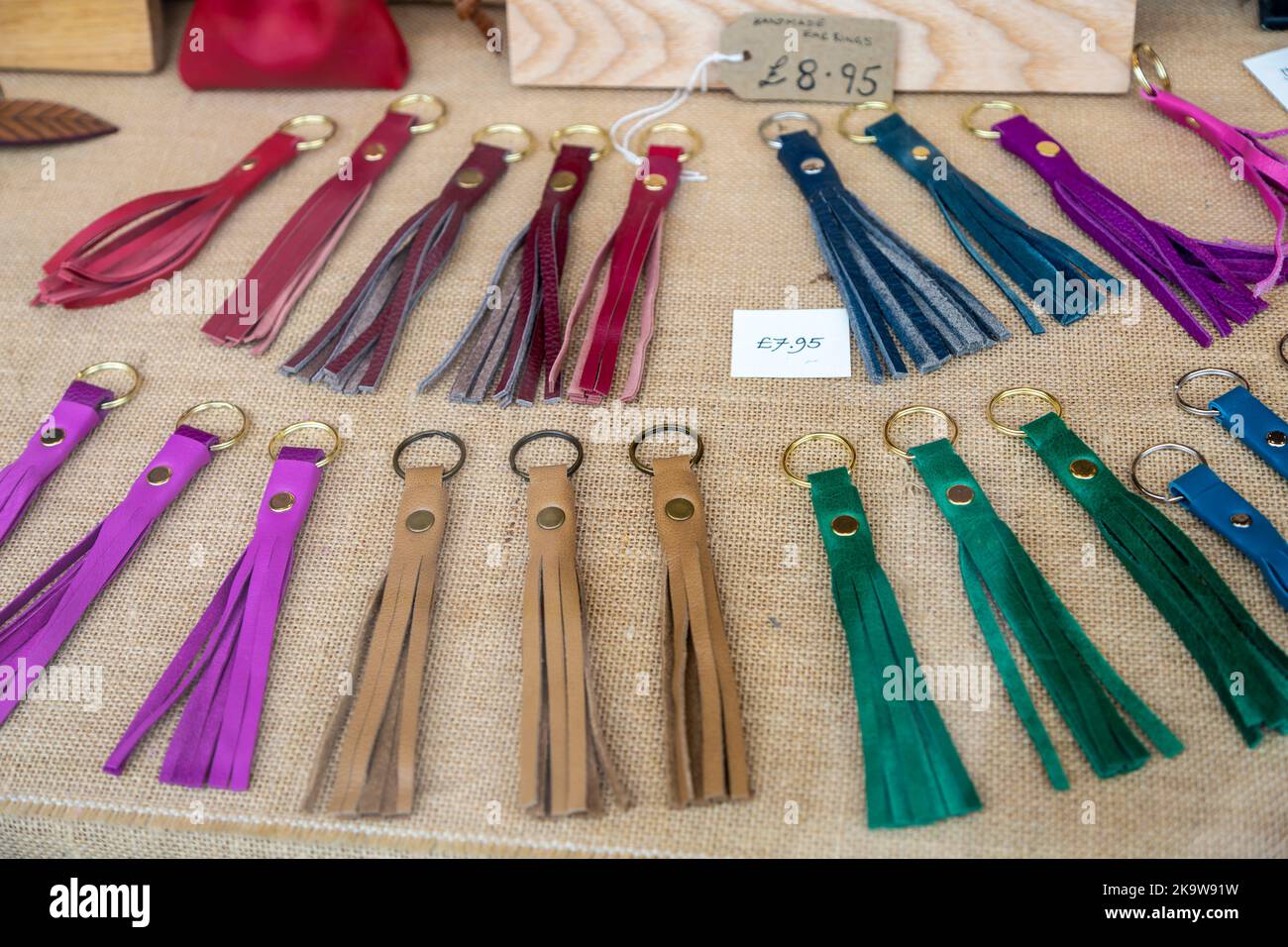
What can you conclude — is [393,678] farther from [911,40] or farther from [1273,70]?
[1273,70]

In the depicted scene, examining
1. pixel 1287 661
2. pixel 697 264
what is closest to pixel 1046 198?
pixel 697 264

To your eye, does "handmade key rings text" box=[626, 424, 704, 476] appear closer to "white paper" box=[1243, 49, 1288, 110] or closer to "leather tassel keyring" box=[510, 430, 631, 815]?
"leather tassel keyring" box=[510, 430, 631, 815]

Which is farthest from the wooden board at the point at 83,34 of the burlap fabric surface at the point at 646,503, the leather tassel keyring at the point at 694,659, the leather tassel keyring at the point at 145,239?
the leather tassel keyring at the point at 694,659

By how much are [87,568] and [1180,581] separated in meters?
1.11

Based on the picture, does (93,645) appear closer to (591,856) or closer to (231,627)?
(231,627)

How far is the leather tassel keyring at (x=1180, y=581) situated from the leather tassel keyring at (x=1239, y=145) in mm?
377

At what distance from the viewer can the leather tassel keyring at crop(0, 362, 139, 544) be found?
4.26ft

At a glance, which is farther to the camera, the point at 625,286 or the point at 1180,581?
the point at 625,286

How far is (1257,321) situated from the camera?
1.37 metres

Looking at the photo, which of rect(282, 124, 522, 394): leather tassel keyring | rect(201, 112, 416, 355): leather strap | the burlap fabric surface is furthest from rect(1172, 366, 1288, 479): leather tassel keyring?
rect(201, 112, 416, 355): leather strap

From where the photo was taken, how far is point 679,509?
1217mm

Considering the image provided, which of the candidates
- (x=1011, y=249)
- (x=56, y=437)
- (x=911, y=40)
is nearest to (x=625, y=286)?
(x=1011, y=249)

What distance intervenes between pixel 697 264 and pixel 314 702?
738 millimetres

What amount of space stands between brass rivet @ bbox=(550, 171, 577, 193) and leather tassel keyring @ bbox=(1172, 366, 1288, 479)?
2.69 ft
